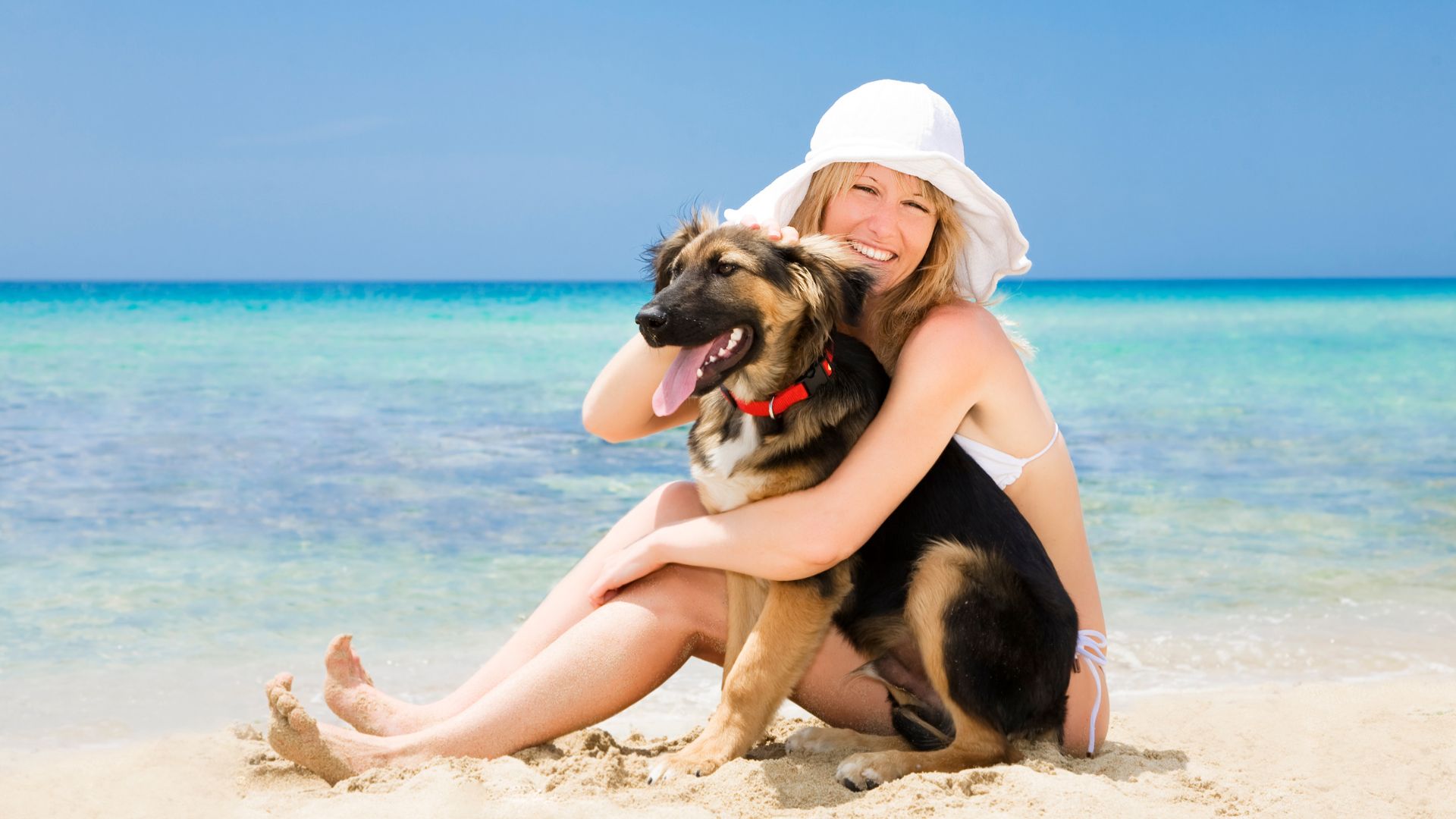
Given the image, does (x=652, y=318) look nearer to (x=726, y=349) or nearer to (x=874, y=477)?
(x=726, y=349)

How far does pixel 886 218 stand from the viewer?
3225mm

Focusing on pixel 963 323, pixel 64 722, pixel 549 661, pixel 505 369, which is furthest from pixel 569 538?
pixel 505 369

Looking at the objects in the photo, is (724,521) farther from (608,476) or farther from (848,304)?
(608,476)

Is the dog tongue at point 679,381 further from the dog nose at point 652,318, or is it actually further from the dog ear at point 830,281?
the dog ear at point 830,281

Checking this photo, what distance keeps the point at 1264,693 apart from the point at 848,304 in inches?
83.9

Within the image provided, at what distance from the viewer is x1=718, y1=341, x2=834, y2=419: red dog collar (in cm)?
304

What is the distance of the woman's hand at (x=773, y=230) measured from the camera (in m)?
3.10

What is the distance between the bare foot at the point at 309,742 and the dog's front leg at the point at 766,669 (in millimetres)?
699

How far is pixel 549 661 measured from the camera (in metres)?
2.99

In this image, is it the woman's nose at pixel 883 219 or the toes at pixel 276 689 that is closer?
the toes at pixel 276 689

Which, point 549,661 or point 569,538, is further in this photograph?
point 569,538

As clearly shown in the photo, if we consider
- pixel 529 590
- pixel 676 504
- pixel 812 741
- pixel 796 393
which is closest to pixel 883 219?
pixel 796 393

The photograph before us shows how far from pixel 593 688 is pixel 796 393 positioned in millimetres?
910

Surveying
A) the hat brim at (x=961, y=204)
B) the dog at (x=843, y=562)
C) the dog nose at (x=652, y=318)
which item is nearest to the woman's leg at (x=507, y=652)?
the dog at (x=843, y=562)
